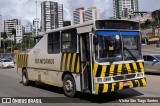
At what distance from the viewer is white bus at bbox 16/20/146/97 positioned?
986cm

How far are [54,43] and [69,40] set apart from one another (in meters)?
1.34

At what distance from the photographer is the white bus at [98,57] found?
9.86m

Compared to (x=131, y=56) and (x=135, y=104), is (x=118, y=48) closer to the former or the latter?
(x=131, y=56)

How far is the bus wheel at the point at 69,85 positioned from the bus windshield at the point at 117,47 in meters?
1.80

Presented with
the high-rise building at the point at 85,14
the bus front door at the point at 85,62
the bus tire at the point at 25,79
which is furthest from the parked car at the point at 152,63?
the high-rise building at the point at 85,14

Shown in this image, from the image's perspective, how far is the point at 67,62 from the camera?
11461 millimetres

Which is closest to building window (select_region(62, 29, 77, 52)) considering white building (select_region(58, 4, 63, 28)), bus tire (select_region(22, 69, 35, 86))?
bus tire (select_region(22, 69, 35, 86))

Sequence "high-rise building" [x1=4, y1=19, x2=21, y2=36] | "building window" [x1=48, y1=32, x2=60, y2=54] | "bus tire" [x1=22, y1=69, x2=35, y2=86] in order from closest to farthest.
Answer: "building window" [x1=48, y1=32, x2=60, y2=54] → "bus tire" [x1=22, y1=69, x2=35, y2=86] → "high-rise building" [x1=4, y1=19, x2=21, y2=36]

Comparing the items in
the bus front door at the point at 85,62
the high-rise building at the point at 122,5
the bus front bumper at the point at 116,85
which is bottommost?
the bus front bumper at the point at 116,85

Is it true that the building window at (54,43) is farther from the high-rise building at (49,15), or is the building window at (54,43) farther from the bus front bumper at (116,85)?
the high-rise building at (49,15)

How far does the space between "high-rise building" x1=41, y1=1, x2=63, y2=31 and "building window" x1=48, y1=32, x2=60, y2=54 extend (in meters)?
64.4

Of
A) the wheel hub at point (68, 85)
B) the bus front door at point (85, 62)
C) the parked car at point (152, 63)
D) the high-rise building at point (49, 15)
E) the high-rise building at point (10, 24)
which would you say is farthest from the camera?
the high-rise building at point (10, 24)

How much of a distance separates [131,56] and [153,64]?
30.8ft

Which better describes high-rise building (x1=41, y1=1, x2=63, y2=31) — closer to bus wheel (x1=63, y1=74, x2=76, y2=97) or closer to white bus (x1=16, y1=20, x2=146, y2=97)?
white bus (x1=16, y1=20, x2=146, y2=97)
